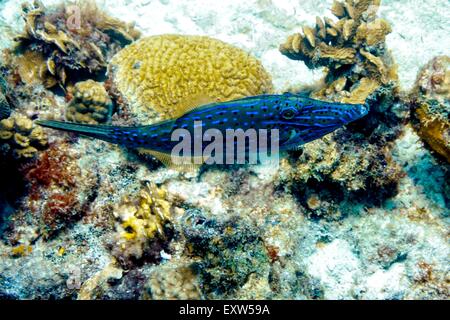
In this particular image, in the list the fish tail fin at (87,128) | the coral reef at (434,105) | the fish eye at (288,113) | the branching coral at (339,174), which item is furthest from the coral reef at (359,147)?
the fish tail fin at (87,128)

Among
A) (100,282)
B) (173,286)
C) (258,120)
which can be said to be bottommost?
(100,282)

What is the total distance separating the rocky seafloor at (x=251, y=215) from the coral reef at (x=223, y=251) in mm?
15

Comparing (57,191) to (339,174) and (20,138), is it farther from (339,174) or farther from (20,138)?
(339,174)

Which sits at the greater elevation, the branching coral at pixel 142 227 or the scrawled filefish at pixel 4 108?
the scrawled filefish at pixel 4 108

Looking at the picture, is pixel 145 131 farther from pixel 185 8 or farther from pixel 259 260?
pixel 185 8

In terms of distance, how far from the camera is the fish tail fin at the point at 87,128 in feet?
10.8

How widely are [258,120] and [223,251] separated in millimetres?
1572

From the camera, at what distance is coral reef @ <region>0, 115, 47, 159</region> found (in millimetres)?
4871

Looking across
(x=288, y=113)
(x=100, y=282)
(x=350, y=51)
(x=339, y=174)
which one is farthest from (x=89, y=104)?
(x=350, y=51)

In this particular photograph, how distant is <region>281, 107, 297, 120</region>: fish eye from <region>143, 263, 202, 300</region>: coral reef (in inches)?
79.2

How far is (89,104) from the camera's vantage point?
541 centimetres

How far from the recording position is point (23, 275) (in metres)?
4.47

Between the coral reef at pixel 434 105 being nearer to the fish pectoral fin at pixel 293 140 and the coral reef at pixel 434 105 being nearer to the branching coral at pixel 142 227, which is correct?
the fish pectoral fin at pixel 293 140

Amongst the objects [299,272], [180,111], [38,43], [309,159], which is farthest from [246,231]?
[38,43]
